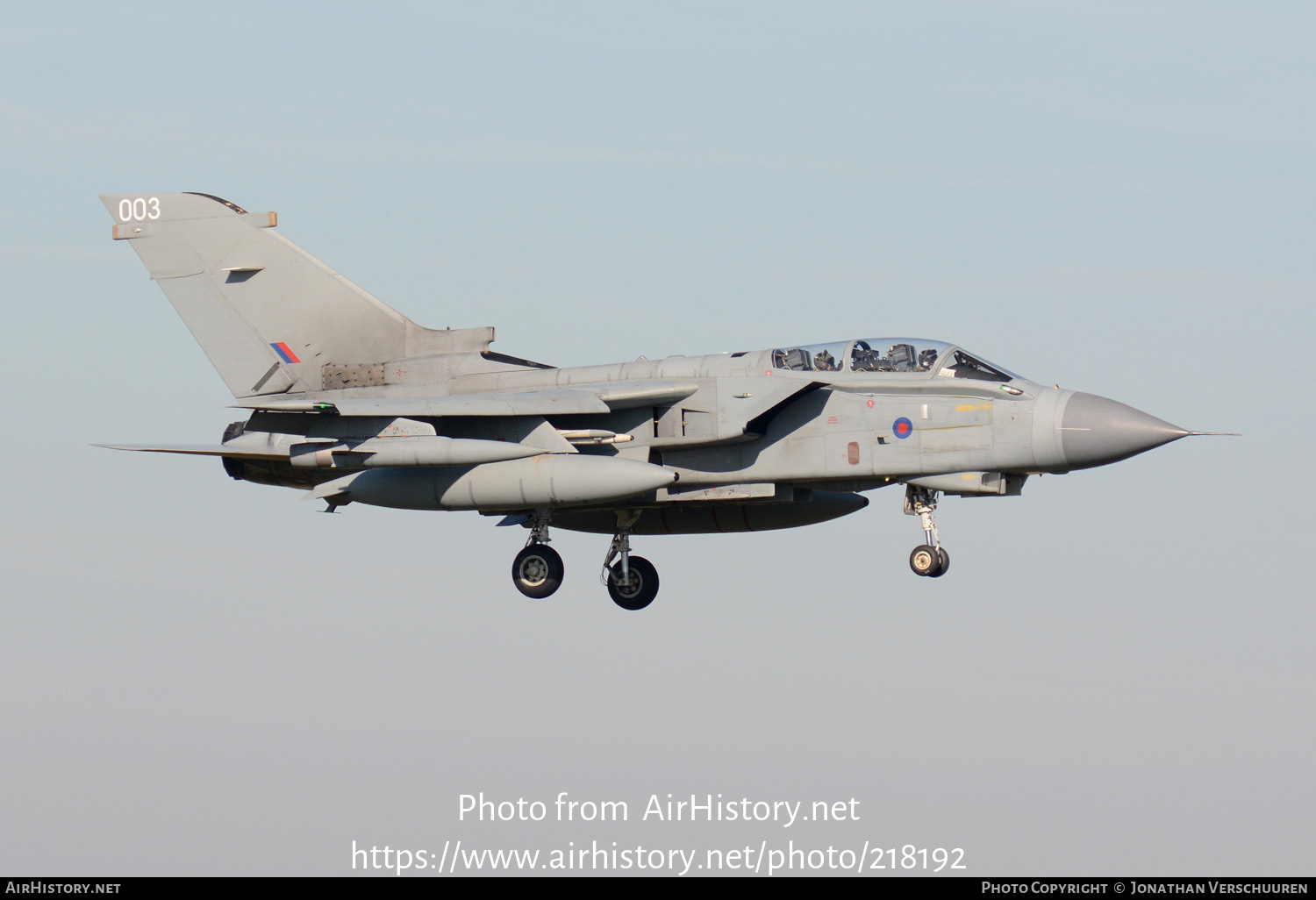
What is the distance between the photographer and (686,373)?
1964cm

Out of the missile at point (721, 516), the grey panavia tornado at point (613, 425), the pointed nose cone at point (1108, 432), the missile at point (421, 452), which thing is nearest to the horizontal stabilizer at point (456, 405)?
the grey panavia tornado at point (613, 425)

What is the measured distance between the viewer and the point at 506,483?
62.3 feet

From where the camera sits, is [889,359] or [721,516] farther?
[721,516]

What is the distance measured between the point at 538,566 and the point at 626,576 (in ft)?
5.98

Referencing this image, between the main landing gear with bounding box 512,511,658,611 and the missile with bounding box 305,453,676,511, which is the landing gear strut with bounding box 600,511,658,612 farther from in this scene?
the missile with bounding box 305,453,676,511

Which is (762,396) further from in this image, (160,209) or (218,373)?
(160,209)

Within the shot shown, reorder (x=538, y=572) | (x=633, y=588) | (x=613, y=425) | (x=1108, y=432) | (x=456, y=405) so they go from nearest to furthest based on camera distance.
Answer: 1. (x=1108, y=432)
2. (x=456, y=405)
3. (x=613, y=425)
4. (x=538, y=572)
5. (x=633, y=588)

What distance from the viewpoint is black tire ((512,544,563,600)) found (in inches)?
808

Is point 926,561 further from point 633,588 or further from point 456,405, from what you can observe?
point 456,405

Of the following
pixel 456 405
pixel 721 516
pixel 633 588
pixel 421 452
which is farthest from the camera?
pixel 633 588

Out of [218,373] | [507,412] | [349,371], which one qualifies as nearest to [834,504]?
[507,412]

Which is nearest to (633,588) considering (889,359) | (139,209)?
(889,359)

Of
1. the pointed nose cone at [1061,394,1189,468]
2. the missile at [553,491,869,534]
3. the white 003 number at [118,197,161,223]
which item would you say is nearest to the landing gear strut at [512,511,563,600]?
the missile at [553,491,869,534]

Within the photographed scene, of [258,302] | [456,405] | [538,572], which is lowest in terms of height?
[538,572]
